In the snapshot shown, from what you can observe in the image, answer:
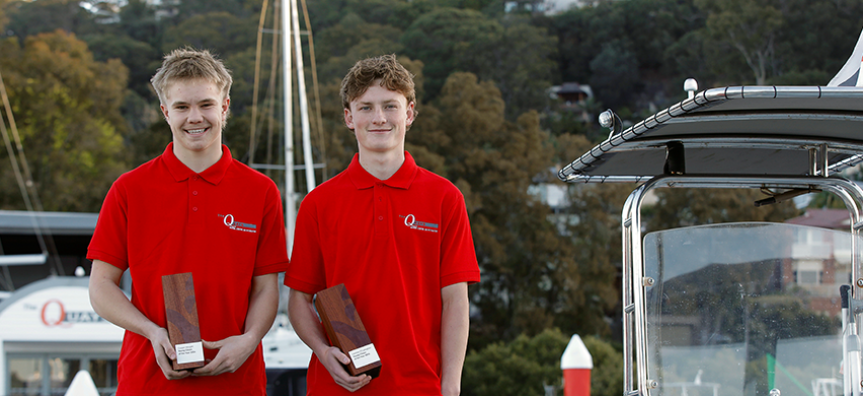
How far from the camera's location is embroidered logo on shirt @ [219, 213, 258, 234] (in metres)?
2.56

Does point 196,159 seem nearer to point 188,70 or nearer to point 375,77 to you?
point 188,70

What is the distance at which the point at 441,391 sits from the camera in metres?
2.48

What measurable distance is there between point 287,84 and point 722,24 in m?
23.2

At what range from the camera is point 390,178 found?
2.62 m

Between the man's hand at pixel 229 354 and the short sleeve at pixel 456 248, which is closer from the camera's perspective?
the man's hand at pixel 229 354

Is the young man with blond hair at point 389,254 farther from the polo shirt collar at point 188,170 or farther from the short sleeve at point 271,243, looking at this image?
the polo shirt collar at point 188,170

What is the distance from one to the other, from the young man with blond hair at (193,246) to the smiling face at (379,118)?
1.36ft

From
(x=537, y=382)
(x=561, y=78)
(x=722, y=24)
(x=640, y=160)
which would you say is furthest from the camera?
(x=561, y=78)

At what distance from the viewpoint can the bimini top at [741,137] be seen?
89.1 inches

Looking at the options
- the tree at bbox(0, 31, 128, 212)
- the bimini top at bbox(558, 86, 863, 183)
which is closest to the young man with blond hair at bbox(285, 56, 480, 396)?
the bimini top at bbox(558, 86, 863, 183)

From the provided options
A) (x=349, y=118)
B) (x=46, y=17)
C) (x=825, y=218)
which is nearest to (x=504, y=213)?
(x=825, y=218)

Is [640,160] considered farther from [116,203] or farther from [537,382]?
[537,382]

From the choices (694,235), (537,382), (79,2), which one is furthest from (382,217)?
(79,2)

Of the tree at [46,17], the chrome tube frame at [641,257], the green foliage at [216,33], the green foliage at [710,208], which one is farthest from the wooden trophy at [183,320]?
the tree at [46,17]
